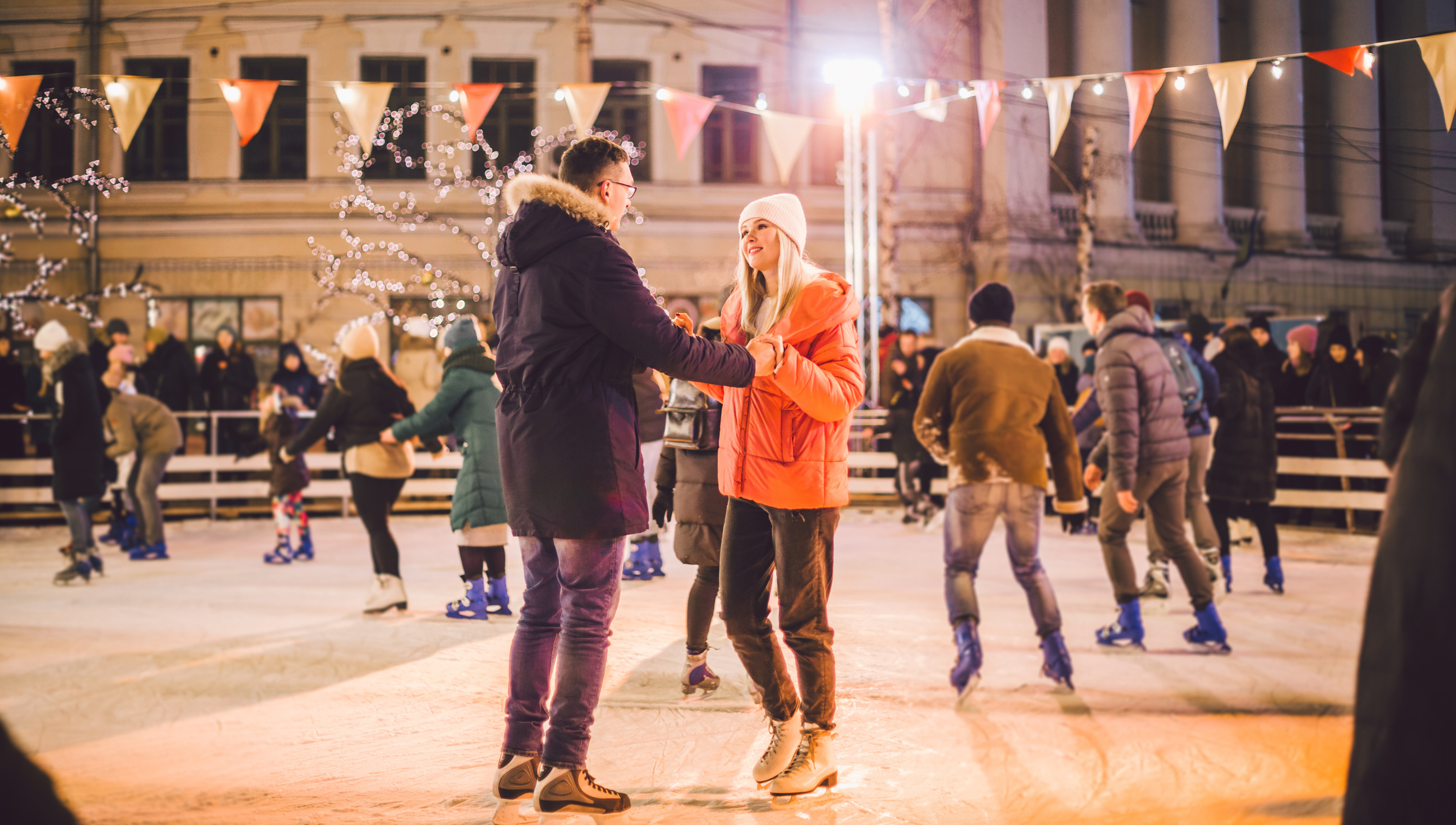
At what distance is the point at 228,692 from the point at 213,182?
16.1 metres

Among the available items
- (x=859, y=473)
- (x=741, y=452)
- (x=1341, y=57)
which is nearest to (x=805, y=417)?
(x=741, y=452)

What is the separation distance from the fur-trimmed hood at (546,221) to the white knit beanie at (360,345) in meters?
3.69

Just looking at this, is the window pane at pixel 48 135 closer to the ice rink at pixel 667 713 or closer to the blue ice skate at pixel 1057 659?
the ice rink at pixel 667 713

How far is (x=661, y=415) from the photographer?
6.00 meters

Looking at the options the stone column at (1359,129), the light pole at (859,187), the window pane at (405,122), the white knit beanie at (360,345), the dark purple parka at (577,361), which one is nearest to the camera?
the dark purple parka at (577,361)

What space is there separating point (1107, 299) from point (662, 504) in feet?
7.82

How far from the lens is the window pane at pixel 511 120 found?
1795cm

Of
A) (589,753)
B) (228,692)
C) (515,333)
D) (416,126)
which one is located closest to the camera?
(515,333)

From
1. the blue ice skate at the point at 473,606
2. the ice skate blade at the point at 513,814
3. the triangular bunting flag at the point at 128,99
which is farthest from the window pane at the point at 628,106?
the ice skate blade at the point at 513,814

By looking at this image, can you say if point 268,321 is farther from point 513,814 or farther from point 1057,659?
point 513,814

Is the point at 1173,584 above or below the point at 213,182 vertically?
below

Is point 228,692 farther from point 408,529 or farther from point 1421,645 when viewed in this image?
point 408,529

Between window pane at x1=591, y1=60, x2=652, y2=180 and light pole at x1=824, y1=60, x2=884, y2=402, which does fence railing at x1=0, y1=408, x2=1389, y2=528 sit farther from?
window pane at x1=591, y1=60, x2=652, y2=180

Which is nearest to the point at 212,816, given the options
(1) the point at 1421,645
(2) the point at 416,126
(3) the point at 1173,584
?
(1) the point at 1421,645
